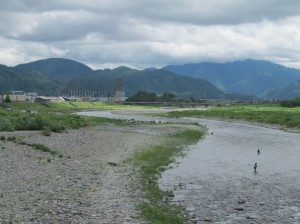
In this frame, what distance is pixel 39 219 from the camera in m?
17.4

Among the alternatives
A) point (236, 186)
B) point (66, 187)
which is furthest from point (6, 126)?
point (236, 186)

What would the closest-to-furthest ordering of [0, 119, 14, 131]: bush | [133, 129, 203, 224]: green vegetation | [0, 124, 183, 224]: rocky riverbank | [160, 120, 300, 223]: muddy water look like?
[0, 124, 183, 224]: rocky riverbank → [133, 129, 203, 224]: green vegetation → [160, 120, 300, 223]: muddy water → [0, 119, 14, 131]: bush

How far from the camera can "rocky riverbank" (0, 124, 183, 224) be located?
18.5 metres

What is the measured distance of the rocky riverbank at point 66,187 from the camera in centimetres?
1850

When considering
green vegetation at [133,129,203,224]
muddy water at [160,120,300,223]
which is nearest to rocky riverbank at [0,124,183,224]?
green vegetation at [133,129,203,224]

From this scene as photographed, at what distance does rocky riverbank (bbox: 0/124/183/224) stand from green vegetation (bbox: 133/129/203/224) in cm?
66

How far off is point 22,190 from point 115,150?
70.9 ft

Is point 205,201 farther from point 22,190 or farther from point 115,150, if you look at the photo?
point 115,150

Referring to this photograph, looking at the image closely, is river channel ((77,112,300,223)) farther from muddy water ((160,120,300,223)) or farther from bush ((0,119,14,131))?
bush ((0,119,14,131))

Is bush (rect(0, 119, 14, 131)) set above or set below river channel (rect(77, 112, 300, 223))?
above

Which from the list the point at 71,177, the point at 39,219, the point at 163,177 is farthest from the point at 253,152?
the point at 39,219

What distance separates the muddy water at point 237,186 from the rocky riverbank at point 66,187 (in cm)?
325

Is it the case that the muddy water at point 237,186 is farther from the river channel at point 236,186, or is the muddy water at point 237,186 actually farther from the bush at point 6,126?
the bush at point 6,126

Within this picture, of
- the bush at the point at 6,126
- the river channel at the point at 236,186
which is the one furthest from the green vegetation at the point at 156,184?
the bush at the point at 6,126
